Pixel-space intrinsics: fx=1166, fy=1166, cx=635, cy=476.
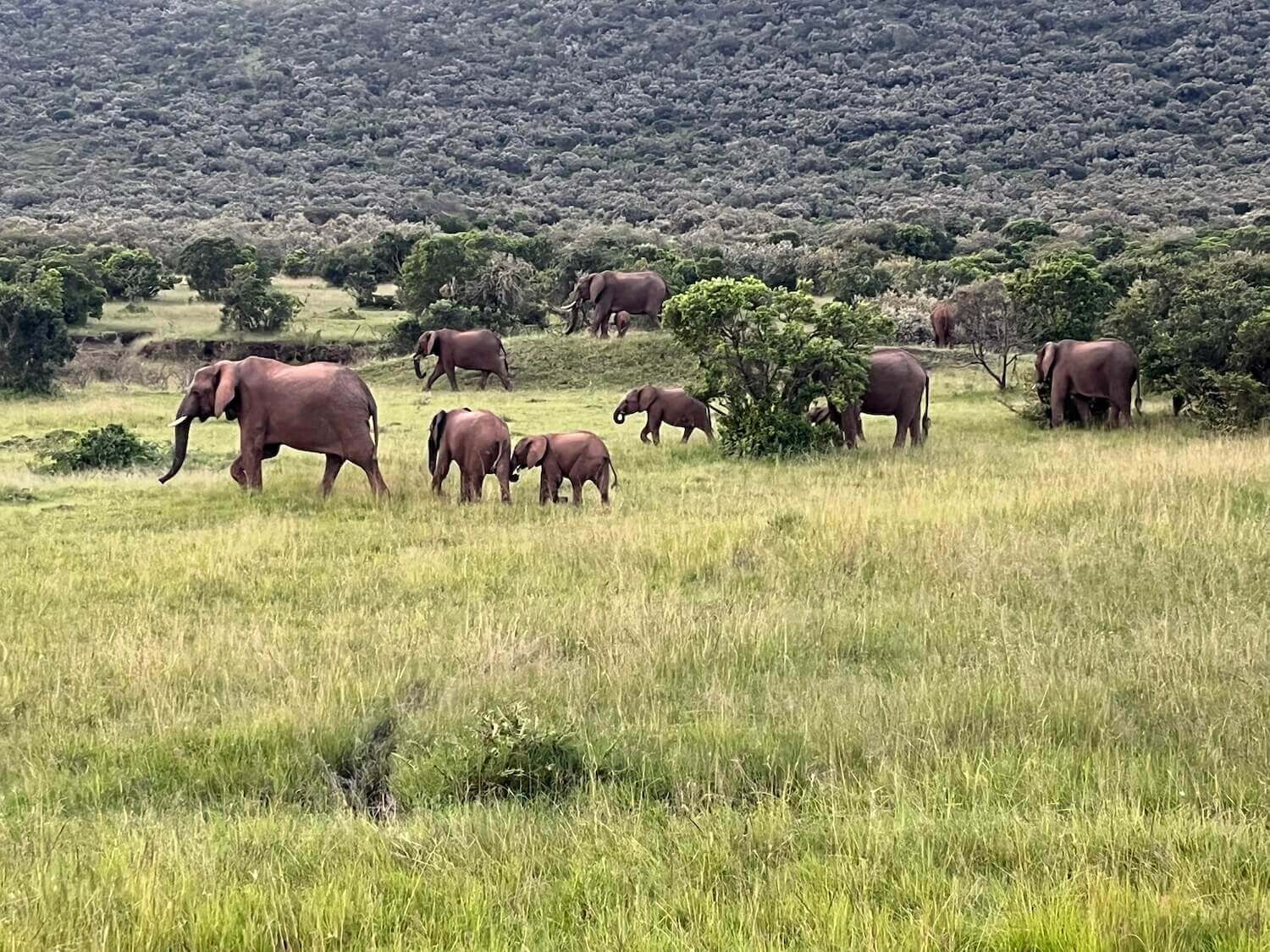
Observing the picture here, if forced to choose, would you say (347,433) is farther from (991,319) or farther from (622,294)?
(622,294)

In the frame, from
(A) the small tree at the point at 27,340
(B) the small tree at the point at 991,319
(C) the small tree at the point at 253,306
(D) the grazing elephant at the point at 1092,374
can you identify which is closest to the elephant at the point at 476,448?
(D) the grazing elephant at the point at 1092,374

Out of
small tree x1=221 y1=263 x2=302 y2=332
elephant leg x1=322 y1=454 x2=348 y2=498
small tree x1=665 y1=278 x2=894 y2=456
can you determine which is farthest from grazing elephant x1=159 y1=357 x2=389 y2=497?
small tree x1=221 y1=263 x2=302 y2=332

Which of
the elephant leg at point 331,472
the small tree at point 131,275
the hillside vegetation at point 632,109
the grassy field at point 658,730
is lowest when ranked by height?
the elephant leg at point 331,472

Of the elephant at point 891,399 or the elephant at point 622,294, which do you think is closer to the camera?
the elephant at point 891,399

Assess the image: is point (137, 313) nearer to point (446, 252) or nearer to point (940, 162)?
point (446, 252)

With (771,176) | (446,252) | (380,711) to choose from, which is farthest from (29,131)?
(380,711)

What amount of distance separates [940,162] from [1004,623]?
295 ft

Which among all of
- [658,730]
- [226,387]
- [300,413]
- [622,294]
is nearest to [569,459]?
[300,413]

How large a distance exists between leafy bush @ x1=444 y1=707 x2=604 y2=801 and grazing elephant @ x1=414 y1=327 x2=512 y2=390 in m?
23.1

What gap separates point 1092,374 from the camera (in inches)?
746

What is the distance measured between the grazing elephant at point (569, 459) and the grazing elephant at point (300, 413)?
6.50ft

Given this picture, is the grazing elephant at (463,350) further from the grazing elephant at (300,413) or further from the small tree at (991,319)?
the grazing elephant at (300,413)

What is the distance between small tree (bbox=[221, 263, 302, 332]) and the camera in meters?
Result: 32.7

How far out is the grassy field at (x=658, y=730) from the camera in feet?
11.4
